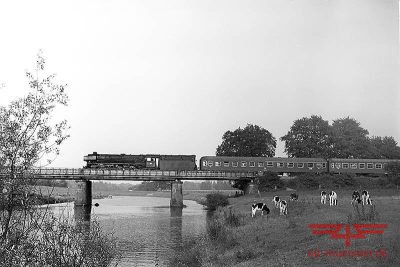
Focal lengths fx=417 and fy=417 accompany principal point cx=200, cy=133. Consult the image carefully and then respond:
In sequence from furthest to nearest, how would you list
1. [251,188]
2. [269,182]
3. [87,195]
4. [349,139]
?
[349,139], [87,195], [251,188], [269,182]

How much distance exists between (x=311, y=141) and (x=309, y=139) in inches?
22.9

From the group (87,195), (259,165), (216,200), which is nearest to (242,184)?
(259,165)

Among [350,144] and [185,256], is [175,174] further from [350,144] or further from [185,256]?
[185,256]

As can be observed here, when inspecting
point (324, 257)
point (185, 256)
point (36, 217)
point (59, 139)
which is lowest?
point (185, 256)

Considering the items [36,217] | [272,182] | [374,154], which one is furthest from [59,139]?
[374,154]

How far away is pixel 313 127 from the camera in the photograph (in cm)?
8656

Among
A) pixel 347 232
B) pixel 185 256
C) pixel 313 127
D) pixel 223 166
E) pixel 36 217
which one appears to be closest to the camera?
pixel 36 217

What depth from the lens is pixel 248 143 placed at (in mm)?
88188

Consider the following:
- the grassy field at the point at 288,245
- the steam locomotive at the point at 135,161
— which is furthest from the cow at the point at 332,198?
the steam locomotive at the point at 135,161

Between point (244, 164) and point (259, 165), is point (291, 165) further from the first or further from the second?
point (244, 164)

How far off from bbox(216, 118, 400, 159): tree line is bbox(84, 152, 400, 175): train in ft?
35.8

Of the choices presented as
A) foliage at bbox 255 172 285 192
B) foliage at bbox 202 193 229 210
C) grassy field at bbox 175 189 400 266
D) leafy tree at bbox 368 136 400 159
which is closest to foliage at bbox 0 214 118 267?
grassy field at bbox 175 189 400 266

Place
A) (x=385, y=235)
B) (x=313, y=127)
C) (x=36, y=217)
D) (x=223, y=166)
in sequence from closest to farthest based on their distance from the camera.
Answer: (x=36, y=217) → (x=385, y=235) → (x=223, y=166) → (x=313, y=127)

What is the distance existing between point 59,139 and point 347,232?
1229 centimetres
